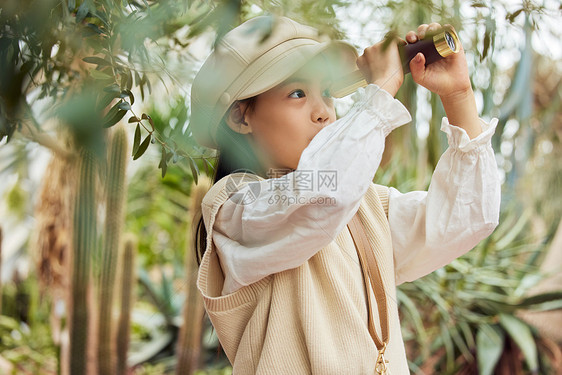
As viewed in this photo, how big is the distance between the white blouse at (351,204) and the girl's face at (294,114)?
0.24 feet

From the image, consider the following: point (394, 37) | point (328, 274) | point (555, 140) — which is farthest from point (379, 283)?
point (555, 140)

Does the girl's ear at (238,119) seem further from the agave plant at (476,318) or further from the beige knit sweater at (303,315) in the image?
the agave plant at (476,318)

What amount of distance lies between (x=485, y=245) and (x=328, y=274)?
1661mm

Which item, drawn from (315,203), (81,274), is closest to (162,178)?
(315,203)

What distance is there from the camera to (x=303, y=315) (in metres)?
0.69

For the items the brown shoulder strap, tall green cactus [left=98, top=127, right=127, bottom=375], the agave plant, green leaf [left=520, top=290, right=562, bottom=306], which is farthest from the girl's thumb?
green leaf [left=520, top=290, right=562, bottom=306]

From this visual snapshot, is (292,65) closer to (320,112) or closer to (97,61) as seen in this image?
(320,112)

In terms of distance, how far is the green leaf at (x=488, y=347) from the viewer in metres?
2.00

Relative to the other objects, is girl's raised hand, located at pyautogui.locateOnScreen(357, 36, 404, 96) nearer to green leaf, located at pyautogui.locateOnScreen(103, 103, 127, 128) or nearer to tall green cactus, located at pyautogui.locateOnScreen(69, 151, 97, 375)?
green leaf, located at pyautogui.locateOnScreen(103, 103, 127, 128)

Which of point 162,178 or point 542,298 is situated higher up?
point 162,178

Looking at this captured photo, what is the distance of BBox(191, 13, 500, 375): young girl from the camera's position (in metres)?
0.65

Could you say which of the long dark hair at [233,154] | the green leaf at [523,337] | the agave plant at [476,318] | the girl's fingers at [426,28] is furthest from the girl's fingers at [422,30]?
the green leaf at [523,337]

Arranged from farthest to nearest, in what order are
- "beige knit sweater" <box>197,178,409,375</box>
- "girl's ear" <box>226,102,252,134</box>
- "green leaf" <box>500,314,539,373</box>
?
1. "green leaf" <box>500,314,539,373</box>
2. "girl's ear" <box>226,102,252,134</box>
3. "beige knit sweater" <box>197,178,409,375</box>

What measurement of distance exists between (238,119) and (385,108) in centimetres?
25
